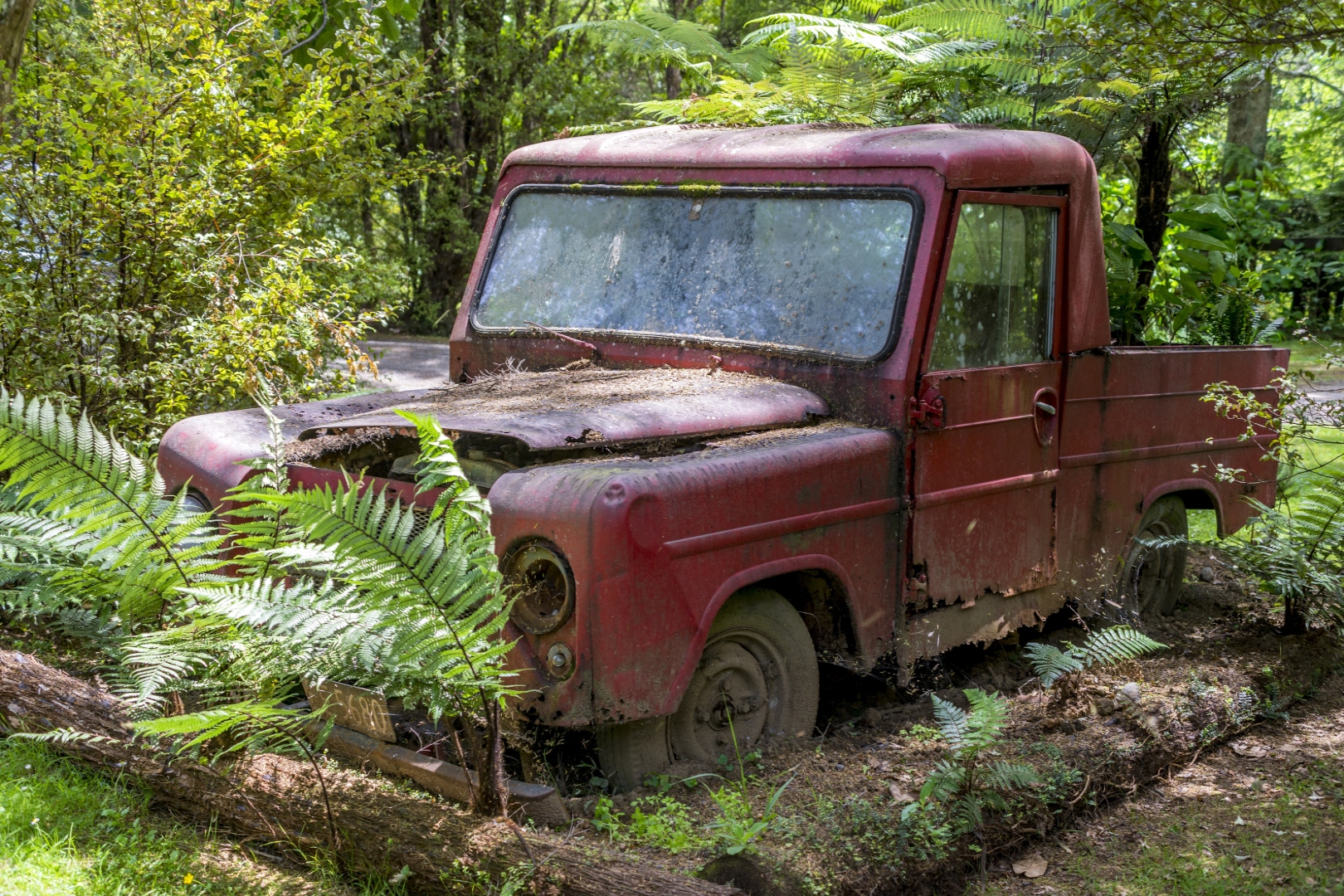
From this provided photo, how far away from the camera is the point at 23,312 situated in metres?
5.66

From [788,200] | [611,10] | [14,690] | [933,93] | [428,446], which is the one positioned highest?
[611,10]

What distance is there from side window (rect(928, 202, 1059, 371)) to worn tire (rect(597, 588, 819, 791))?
44.2 inches

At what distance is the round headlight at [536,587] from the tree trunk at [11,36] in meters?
3.51

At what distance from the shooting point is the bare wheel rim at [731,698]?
3.64m

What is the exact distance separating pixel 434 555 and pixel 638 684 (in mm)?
727

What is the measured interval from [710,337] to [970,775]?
6.09 feet

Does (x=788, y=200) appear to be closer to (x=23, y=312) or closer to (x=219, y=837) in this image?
(x=219, y=837)

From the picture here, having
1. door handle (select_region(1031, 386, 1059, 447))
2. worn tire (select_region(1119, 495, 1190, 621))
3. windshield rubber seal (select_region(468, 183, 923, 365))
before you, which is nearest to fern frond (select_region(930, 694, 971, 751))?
windshield rubber seal (select_region(468, 183, 923, 365))

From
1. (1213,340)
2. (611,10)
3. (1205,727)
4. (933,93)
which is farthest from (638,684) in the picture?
(611,10)

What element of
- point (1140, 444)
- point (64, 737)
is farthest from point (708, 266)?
point (64, 737)

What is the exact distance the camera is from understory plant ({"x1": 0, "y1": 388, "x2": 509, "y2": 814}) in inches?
116

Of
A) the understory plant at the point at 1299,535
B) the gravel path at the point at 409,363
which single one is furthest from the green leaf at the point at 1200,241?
the gravel path at the point at 409,363

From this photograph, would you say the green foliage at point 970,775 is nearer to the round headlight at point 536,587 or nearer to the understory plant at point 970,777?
the understory plant at point 970,777

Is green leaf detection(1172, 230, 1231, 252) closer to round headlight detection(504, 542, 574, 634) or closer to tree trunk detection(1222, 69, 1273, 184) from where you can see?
round headlight detection(504, 542, 574, 634)
